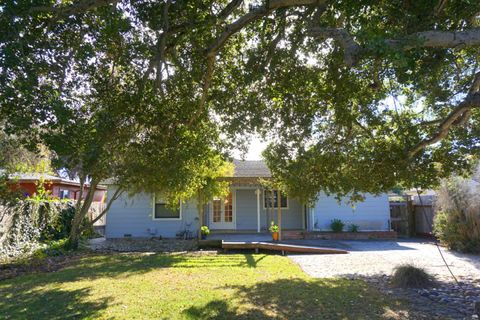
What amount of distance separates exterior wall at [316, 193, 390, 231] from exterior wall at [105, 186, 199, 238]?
6509 millimetres

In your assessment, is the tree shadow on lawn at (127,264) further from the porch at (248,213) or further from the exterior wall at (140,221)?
the porch at (248,213)

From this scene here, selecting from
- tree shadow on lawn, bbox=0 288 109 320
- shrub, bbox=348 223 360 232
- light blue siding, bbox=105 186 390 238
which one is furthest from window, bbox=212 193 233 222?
tree shadow on lawn, bbox=0 288 109 320

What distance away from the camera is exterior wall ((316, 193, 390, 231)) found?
20.3 m

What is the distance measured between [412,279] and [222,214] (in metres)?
13.9

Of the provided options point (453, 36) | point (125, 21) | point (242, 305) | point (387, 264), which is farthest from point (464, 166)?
A: point (125, 21)

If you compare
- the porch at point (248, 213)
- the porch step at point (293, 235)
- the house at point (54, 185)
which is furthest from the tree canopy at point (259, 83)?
the house at point (54, 185)

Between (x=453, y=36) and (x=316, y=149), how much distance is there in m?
5.04

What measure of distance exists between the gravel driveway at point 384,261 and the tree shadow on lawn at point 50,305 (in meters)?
5.68

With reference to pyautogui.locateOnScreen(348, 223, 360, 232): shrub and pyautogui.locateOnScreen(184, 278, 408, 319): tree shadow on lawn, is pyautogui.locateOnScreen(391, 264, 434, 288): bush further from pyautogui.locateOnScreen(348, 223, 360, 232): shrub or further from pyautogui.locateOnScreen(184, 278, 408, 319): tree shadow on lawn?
pyautogui.locateOnScreen(348, 223, 360, 232): shrub

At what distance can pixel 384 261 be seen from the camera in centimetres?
1219

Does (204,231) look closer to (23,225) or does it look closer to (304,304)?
(23,225)

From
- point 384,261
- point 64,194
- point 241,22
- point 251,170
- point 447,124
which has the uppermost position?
point 241,22

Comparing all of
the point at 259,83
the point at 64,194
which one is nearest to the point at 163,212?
the point at 64,194

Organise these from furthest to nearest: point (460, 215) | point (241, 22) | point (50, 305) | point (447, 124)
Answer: point (460, 215) → point (447, 124) → point (241, 22) → point (50, 305)
